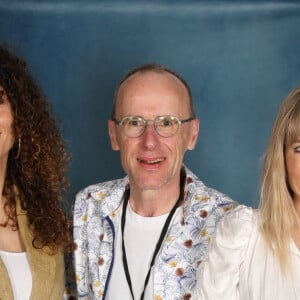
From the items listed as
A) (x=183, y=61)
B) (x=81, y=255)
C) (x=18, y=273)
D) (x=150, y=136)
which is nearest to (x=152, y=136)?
(x=150, y=136)

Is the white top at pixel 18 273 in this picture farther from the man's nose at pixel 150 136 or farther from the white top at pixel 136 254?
the man's nose at pixel 150 136

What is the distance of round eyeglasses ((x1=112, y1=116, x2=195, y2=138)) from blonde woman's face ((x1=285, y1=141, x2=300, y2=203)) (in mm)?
523

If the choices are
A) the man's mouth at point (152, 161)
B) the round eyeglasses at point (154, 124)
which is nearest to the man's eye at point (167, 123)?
the round eyeglasses at point (154, 124)

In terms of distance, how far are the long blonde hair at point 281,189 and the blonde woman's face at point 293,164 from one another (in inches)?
0.7

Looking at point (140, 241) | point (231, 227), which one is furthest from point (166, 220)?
point (231, 227)

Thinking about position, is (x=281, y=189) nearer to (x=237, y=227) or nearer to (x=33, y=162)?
(x=237, y=227)

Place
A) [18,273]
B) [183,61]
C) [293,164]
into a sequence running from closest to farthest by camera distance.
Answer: [293,164] < [18,273] < [183,61]

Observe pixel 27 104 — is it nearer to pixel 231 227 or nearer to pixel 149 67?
pixel 149 67

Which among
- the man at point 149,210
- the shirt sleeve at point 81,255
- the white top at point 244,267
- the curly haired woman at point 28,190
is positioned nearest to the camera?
the white top at point 244,267

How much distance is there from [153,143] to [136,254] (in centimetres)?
42

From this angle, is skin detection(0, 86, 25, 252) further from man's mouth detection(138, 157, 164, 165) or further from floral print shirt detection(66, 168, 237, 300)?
man's mouth detection(138, 157, 164, 165)

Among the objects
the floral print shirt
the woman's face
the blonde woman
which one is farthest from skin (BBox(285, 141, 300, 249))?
the woman's face

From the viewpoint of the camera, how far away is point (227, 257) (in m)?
2.20

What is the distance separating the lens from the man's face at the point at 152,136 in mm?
2541
